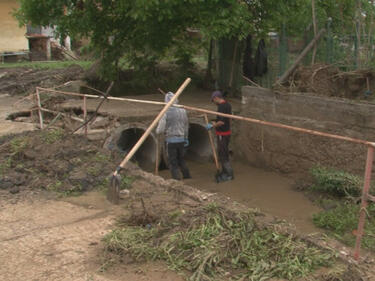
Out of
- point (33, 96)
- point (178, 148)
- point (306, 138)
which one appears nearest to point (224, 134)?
point (178, 148)

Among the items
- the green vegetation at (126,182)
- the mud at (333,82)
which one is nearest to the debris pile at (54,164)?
the green vegetation at (126,182)

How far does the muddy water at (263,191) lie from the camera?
8119mm

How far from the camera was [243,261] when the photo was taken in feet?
15.4

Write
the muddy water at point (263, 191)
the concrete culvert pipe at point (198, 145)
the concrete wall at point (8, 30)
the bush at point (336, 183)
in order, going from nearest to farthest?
the muddy water at point (263, 191) < the bush at point (336, 183) < the concrete culvert pipe at point (198, 145) < the concrete wall at point (8, 30)

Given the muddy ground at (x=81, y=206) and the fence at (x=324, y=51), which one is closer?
the muddy ground at (x=81, y=206)

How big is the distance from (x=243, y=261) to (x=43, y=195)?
3498 mm

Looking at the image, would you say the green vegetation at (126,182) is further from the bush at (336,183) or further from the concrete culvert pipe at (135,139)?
the bush at (336,183)

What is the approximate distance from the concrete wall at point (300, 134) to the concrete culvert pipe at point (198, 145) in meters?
0.76

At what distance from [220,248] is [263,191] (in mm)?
4815

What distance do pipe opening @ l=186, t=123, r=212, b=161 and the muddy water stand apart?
373 mm

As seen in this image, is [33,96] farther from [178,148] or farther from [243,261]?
[243,261]

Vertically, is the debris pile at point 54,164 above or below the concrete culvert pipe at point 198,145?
above

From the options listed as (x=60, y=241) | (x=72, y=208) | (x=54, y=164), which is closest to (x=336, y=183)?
(x=72, y=208)

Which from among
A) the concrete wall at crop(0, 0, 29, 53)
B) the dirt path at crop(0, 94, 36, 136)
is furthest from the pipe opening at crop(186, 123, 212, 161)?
the concrete wall at crop(0, 0, 29, 53)
